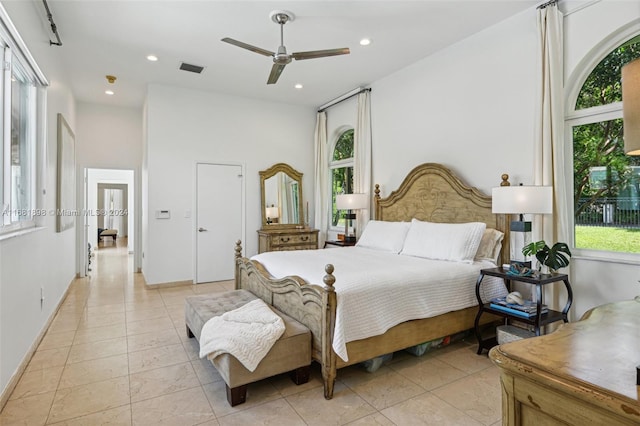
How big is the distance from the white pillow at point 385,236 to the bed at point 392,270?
14.2 inches

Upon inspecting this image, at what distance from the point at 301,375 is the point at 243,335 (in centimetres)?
56

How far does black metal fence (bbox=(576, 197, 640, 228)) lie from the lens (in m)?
2.74

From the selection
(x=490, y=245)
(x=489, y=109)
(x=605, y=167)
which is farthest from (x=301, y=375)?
(x=489, y=109)

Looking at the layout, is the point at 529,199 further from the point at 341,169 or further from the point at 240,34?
the point at 341,169

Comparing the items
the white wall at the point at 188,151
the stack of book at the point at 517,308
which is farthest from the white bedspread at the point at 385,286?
the white wall at the point at 188,151

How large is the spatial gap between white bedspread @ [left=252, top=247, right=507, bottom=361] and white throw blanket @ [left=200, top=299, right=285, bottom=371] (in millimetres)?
430

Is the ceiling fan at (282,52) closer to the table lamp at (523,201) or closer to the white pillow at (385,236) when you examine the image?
the table lamp at (523,201)

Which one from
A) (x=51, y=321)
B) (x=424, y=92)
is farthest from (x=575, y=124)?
(x=51, y=321)

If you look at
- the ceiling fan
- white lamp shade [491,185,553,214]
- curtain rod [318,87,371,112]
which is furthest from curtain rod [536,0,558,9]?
curtain rod [318,87,371,112]

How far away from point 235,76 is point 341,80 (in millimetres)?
1585

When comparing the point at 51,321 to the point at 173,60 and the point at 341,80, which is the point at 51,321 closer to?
the point at 173,60

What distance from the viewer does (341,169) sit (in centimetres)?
628

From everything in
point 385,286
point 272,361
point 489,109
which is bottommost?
point 272,361

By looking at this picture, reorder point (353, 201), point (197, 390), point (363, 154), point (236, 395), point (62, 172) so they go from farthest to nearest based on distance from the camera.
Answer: point (363, 154) → point (353, 201) → point (62, 172) → point (197, 390) → point (236, 395)
